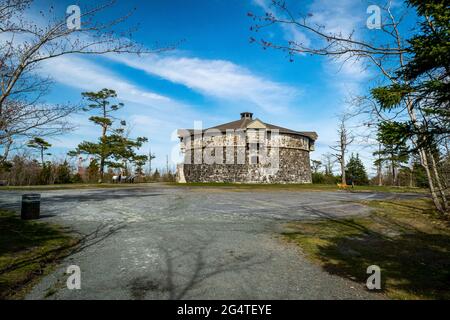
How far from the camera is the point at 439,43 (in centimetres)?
440

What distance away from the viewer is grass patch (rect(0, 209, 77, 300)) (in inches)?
171

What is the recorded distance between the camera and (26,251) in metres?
5.93

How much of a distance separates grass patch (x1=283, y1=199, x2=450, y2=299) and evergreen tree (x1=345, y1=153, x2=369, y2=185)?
44.8 meters

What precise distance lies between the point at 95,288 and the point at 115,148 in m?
36.9

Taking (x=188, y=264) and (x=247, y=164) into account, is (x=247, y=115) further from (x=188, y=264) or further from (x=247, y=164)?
(x=188, y=264)

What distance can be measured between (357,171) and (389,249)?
51.8m

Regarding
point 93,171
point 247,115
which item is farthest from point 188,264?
point 93,171

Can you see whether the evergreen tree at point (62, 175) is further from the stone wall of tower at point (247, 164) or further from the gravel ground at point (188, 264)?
the gravel ground at point (188, 264)

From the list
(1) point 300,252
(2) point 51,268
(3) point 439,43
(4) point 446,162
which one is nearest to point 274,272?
(1) point 300,252

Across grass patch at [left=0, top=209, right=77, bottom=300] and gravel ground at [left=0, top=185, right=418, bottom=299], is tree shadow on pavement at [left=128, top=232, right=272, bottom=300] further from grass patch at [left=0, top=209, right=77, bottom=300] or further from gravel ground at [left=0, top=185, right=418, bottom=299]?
grass patch at [left=0, top=209, right=77, bottom=300]

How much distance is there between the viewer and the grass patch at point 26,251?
4338mm

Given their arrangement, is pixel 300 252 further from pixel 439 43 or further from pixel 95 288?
pixel 439 43

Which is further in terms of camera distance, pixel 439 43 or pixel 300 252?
pixel 300 252

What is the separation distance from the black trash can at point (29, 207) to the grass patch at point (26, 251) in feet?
0.86
